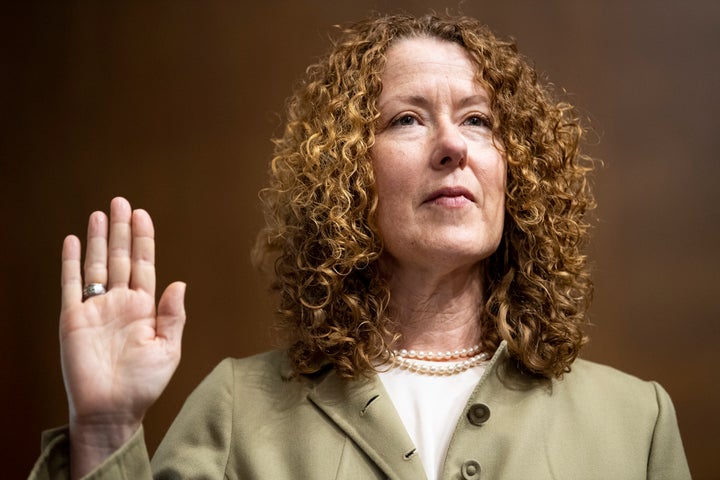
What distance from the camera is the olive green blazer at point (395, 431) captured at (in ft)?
5.45

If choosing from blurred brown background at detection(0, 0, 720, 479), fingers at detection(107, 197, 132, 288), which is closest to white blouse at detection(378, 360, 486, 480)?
fingers at detection(107, 197, 132, 288)

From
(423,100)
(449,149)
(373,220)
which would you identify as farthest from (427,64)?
(373,220)

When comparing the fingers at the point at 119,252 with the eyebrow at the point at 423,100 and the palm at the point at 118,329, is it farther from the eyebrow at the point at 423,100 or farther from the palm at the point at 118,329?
the eyebrow at the point at 423,100

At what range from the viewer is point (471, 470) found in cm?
163

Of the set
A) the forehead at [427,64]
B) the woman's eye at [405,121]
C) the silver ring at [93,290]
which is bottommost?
the silver ring at [93,290]

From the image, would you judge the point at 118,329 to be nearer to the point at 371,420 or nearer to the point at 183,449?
the point at 183,449

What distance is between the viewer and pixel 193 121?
8.14 ft

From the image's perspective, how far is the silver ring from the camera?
157cm

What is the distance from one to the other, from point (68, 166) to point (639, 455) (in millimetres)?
1654

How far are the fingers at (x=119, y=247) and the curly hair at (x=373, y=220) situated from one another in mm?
391

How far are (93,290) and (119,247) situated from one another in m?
0.09

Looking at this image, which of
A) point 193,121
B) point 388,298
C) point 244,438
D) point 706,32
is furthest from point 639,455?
point 193,121

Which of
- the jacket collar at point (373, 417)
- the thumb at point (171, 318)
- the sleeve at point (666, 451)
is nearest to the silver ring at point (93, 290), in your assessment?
the thumb at point (171, 318)

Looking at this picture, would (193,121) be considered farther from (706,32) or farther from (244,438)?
(706,32)
